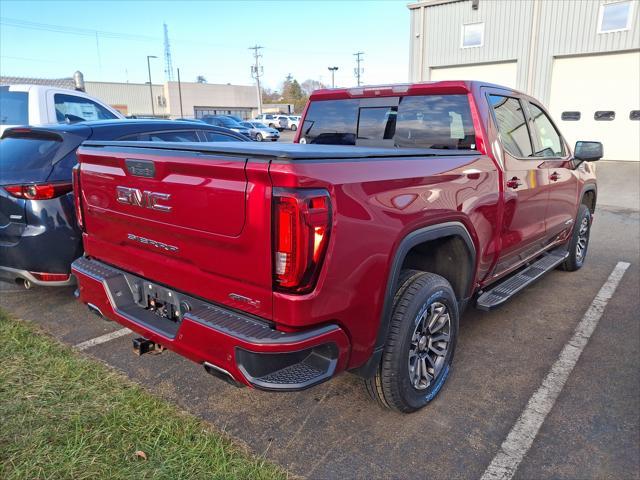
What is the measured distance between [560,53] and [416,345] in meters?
15.8

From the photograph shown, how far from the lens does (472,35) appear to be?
16.8 m

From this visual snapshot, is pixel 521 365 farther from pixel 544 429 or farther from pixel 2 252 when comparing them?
pixel 2 252

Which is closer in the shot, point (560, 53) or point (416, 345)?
point (416, 345)

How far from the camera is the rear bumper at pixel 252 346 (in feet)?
6.55

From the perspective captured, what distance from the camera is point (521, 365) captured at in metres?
3.38

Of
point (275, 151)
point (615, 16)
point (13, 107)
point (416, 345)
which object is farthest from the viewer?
point (615, 16)

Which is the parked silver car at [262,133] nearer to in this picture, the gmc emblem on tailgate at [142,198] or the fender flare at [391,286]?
the gmc emblem on tailgate at [142,198]

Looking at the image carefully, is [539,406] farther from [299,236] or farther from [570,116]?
[570,116]

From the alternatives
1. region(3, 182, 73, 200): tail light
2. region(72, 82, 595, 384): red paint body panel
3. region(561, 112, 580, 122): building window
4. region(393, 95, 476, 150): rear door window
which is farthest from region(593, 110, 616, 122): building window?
region(3, 182, 73, 200): tail light

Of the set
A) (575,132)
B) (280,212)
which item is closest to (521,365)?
(280,212)

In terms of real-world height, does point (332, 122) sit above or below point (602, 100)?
below

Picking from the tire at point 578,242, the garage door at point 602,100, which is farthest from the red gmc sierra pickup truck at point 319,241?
the garage door at point 602,100

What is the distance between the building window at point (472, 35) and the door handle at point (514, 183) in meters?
15.1

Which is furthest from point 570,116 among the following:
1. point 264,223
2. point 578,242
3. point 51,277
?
point 264,223
